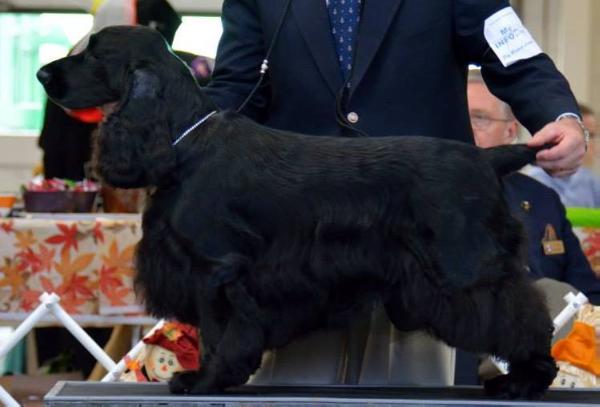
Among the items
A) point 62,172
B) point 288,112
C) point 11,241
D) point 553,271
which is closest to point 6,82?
point 62,172

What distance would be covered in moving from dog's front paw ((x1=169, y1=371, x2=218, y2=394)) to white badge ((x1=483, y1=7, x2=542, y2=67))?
73cm

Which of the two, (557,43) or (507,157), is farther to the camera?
(557,43)

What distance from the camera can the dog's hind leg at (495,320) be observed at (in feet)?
5.96

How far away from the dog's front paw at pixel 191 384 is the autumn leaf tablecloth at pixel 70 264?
7.60 feet

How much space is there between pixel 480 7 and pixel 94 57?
674 mm

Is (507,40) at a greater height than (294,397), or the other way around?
(507,40)

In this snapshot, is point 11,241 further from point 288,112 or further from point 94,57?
point 94,57

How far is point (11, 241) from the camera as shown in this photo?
13.8 feet

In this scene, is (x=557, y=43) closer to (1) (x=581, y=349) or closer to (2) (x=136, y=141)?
(1) (x=581, y=349)

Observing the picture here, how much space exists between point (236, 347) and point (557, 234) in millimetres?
2213

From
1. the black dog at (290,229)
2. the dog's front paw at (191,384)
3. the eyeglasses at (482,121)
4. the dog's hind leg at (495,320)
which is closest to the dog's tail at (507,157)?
the black dog at (290,229)

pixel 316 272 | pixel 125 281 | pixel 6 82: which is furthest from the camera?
pixel 6 82

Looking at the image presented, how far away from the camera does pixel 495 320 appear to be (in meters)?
1.81

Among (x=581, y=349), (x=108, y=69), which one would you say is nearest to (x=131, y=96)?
(x=108, y=69)
